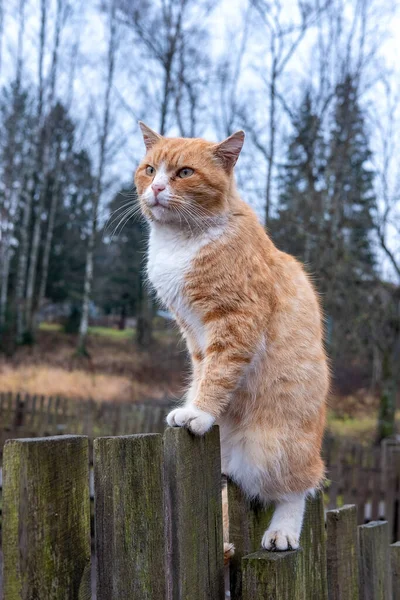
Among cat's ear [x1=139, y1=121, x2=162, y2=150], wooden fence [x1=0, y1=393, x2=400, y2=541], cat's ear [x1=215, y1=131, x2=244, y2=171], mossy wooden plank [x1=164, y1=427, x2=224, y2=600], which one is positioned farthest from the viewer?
wooden fence [x1=0, y1=393, x2=400, y2=541]

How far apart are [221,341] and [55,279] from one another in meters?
24.8

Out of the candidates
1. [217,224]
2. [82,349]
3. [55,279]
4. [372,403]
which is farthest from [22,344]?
[217,224]

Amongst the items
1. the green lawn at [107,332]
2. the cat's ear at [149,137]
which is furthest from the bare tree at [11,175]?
the cat's ear at [149,137]

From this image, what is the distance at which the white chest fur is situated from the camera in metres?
2.09

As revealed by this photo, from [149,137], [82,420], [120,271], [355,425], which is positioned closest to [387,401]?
[355,425]

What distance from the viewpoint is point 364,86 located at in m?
10.3

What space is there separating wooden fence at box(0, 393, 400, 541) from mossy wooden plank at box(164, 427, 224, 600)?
2326 millimetres

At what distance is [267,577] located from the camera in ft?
4.99

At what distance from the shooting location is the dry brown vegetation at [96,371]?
46.5 feet

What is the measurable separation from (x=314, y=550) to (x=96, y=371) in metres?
15.9

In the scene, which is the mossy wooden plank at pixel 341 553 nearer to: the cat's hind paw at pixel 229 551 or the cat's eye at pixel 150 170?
the cat's hind paw at pixel 229 551

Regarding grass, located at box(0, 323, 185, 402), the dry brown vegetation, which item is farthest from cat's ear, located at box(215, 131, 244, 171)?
grass, located at box(0, 323, 185, 402)

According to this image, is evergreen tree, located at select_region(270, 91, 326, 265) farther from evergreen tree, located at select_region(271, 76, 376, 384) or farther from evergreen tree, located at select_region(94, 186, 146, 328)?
evergreen tree, located at select_region(94, 186, 146, 328)

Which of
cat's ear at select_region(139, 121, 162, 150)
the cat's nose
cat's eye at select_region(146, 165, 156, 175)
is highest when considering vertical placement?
cat's ear at select_region(139, 121, 162, 150)
